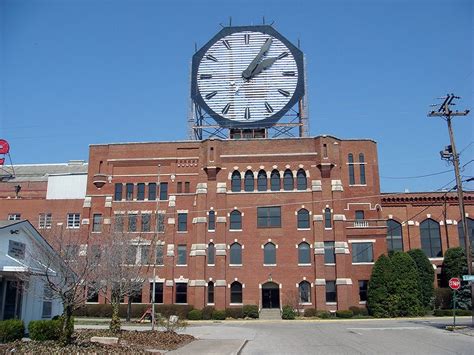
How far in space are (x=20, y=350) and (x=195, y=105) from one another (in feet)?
150

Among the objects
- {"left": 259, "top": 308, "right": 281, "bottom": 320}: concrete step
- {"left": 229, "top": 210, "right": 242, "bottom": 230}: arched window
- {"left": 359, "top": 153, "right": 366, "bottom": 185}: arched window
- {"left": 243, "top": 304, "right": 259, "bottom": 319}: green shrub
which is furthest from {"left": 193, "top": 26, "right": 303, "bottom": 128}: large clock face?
{"left": 243, "top": 304, "right": 259, "bottom": 319}: green shrub

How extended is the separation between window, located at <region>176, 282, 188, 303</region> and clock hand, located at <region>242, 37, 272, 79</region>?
24.7m

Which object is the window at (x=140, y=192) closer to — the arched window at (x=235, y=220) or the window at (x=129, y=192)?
the window at (x=129, y=192)

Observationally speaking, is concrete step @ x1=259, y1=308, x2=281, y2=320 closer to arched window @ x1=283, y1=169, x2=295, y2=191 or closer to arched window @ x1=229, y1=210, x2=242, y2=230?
arched window @ x1=229, y1=210, x2=242, y2=230

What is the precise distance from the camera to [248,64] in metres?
60.2

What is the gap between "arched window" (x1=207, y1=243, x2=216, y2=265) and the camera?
51500 millimetres

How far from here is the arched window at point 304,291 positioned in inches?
1975

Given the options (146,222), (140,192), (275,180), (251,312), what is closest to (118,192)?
(140,192)

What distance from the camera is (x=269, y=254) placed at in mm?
51656

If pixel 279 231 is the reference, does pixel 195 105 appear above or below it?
above

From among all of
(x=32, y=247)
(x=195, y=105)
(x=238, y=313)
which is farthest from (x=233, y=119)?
(x=32, y=247)

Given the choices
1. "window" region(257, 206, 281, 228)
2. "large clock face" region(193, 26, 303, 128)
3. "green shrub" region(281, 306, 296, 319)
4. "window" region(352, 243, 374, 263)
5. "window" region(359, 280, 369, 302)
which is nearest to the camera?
"green shrub" region(281, 306, 296, 319)

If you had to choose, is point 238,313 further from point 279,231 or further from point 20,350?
point 20,350

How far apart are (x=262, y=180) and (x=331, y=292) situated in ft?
43.2
